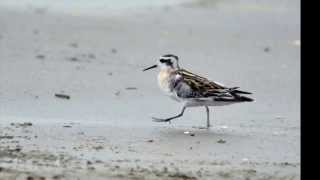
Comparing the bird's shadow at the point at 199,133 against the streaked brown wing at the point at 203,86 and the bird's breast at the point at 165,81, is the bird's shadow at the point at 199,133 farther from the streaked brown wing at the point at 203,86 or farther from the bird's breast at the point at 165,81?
the bird's breast at the point at 165,81

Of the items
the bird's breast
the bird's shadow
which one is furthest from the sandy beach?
the bird's breast

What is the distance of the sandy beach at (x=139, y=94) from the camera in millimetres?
6695

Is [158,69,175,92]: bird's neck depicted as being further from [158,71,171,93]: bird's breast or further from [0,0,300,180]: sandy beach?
[0,0,300,180]: sandy beach

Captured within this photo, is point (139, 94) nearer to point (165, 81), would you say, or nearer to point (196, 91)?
point (165, 81)

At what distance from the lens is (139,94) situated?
10.3m

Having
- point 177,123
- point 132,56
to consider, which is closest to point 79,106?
point 177,123

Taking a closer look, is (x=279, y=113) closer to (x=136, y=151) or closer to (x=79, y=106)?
(x=79, y=106)

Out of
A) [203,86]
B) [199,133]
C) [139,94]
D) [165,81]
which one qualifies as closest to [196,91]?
[203,86]

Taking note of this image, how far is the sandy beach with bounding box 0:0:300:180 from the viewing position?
22.0 ft

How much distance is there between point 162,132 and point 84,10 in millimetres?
10561

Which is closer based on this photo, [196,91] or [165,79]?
[196,91]

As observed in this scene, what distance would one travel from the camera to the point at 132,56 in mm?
13109

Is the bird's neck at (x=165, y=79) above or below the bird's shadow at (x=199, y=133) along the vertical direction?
above

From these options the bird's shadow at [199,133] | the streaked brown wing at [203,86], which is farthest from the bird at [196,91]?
the bird's shadow at [199,133]
